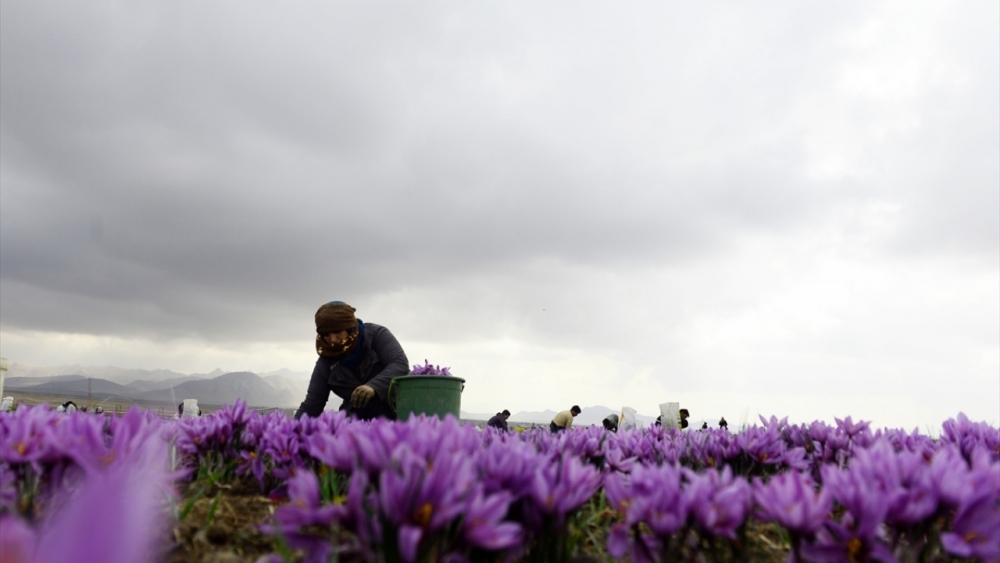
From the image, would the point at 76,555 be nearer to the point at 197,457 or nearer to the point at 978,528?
the point at 978,528

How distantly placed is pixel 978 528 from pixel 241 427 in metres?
3.16

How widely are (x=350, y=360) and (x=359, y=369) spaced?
0.21m

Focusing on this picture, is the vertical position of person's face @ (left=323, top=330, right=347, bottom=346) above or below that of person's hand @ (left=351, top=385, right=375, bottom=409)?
above

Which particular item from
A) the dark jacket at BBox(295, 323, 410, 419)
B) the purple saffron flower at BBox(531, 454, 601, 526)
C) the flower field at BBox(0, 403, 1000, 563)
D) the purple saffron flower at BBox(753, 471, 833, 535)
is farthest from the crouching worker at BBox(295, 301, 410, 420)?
the purple saffron flower at BBox(753, 471, 833, 535)

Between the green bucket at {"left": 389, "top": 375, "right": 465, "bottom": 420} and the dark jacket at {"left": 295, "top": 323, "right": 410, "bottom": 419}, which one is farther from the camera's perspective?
the dark jacket at {"left": 295, "top": 323, "right": 410, "bottom": 419}

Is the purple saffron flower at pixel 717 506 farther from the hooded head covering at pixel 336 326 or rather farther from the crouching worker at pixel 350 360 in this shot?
the hooded head covering at pixel 336 326

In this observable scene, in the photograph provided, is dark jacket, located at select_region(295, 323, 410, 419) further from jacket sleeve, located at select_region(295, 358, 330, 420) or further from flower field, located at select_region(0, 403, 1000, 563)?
flower field, located at select_region(0, 403, 1000, 563)

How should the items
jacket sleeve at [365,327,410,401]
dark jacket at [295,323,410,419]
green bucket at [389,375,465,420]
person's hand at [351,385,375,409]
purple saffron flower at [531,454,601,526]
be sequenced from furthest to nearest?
dark jacket at [295,323,410,419]
jacket sleeve at [365,327,410,401]
green bucket at [389,375,465,420]
person's hand at [351,385,375,409]
purple saffron flower at [531,454,601,526]

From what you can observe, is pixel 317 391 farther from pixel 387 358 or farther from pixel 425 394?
pixel 425 394

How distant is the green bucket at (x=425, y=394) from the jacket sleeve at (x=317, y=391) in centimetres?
131

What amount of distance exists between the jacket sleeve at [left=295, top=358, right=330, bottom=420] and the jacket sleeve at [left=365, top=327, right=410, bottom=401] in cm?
62

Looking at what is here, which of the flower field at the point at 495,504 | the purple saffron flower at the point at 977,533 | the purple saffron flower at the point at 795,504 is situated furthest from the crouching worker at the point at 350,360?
the purple saffron flower at the point at 977,533

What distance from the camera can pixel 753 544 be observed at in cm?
234

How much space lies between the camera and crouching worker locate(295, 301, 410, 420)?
6.86 m
